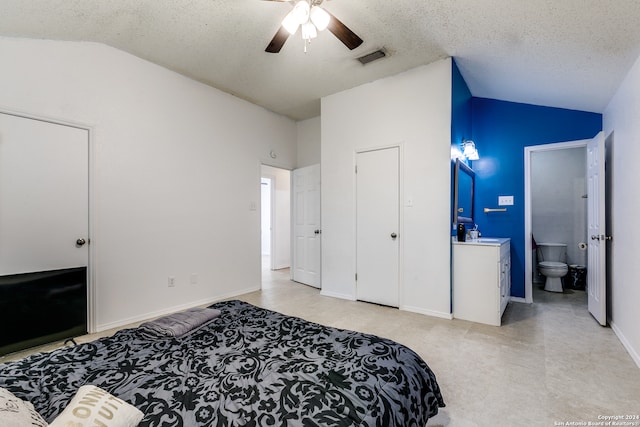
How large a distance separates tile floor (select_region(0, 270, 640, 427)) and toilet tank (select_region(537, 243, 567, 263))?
1261 mm

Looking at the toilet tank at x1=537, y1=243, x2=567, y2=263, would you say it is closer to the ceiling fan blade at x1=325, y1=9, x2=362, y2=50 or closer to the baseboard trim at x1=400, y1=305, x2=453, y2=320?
the baseboard trim at x1=400, y1=305, x2=453, y2=320

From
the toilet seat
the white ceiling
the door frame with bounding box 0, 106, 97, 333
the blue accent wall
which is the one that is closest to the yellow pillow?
the door frame with bounding box 0, 106, 97, 333

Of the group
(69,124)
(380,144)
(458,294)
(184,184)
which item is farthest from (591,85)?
(69,124)

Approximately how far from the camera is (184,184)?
3.60 m

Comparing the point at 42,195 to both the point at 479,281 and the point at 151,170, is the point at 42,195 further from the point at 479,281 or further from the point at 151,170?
the point at 479,281

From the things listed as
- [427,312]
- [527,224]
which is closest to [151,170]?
[427,312]

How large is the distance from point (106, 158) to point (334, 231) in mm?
2779

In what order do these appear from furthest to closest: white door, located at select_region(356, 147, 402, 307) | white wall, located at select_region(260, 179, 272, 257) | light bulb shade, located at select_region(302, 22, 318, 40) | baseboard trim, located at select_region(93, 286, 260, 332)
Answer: white wall, located at select_region(260, 179, 272, 257) → white door, located at select_region(356, 147, 402, 307) → baseboard trim, located at select_region(93, 286, 260, 332) → light bulb shade, located at select_region(302, 22, 318, 40)

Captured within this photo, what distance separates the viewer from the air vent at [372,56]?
10.0 ft

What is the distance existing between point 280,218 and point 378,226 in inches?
126

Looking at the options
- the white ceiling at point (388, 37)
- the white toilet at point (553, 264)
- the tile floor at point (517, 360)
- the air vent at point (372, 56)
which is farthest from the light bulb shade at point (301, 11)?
the white toilet at point (553, 264)

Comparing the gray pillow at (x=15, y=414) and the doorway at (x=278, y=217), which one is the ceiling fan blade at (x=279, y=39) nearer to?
the gray pillow at (x=15, y=414)

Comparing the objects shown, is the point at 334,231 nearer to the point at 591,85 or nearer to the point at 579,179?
the point at 591,85

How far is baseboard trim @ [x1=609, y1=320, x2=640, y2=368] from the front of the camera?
2.21 m
